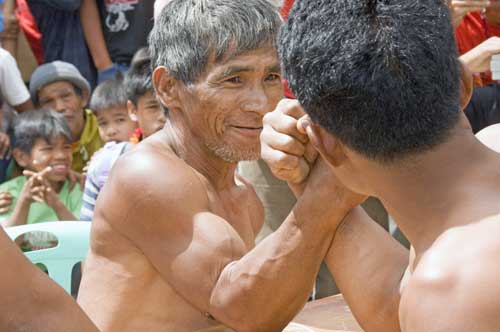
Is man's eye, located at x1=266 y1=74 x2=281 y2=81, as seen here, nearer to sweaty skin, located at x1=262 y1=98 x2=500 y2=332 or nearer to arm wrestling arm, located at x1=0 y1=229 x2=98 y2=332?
sweaty skin, located at x1=262 y1=98 x2=500 y2=332

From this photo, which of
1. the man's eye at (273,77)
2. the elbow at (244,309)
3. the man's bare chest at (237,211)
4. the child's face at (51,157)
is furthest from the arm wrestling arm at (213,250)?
the child's face at (51,157)

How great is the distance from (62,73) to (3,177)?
84 cm

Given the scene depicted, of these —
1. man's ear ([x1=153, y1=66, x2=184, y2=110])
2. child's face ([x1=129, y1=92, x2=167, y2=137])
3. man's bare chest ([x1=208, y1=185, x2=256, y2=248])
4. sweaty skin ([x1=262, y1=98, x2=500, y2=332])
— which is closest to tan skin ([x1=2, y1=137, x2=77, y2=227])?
child's face ([x1=129, y1=92, x2=167, y2=137])

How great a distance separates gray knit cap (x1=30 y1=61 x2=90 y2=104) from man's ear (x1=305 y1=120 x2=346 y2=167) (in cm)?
466

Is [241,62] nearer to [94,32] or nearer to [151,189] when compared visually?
[151,189]

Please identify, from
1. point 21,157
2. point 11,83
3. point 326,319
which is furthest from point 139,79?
point 326,319

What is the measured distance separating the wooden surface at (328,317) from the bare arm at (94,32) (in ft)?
12.9

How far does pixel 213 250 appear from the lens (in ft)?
8.73

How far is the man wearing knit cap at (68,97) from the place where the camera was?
634cm

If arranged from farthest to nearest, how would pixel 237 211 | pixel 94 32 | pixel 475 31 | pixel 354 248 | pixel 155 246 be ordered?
pixel 94 32
pixel 475 31
pixel 237 211
pixel 155 246
pixel 354 248

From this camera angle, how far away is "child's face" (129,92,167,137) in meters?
5.38

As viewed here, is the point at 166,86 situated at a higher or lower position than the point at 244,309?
higher

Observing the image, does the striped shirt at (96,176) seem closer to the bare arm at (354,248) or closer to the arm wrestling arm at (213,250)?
the arm wrestling arm at (213,250)

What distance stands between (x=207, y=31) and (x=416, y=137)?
4.52ft
